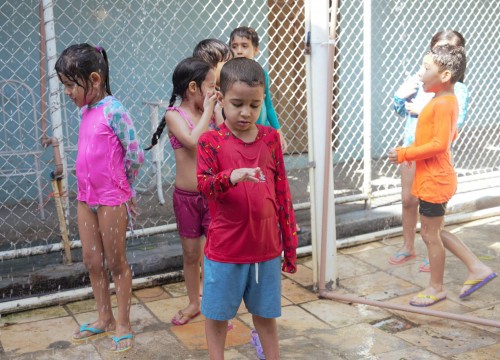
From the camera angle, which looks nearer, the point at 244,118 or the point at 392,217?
the point at 244,118

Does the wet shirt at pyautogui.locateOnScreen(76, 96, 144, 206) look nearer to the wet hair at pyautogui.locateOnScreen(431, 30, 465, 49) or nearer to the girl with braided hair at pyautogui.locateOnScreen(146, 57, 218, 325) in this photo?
the girl with braided hair at pyautogui.locateOnScreen(146, 57, 218, 325)

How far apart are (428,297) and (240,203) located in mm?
1903

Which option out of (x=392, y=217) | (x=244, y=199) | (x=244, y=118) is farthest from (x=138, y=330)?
(x=392, y=217)

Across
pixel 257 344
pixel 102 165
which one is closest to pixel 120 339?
pixel 257 344

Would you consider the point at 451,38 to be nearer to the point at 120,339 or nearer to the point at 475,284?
the point at 475,284

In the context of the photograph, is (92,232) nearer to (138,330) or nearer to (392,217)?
(138,330)

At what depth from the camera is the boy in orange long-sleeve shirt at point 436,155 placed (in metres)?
4.19

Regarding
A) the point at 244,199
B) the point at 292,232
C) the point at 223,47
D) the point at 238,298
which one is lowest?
the point at 238,298

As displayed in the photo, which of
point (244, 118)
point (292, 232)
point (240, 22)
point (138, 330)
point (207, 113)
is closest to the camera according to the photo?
point (244, 118)

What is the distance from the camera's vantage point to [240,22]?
743cm

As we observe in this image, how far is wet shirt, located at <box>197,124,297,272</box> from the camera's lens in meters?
3.07

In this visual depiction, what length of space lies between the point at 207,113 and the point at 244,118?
82 cm

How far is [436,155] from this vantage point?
14.1ft

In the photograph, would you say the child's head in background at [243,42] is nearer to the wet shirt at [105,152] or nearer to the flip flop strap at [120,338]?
the wet shirt at [105,152]
